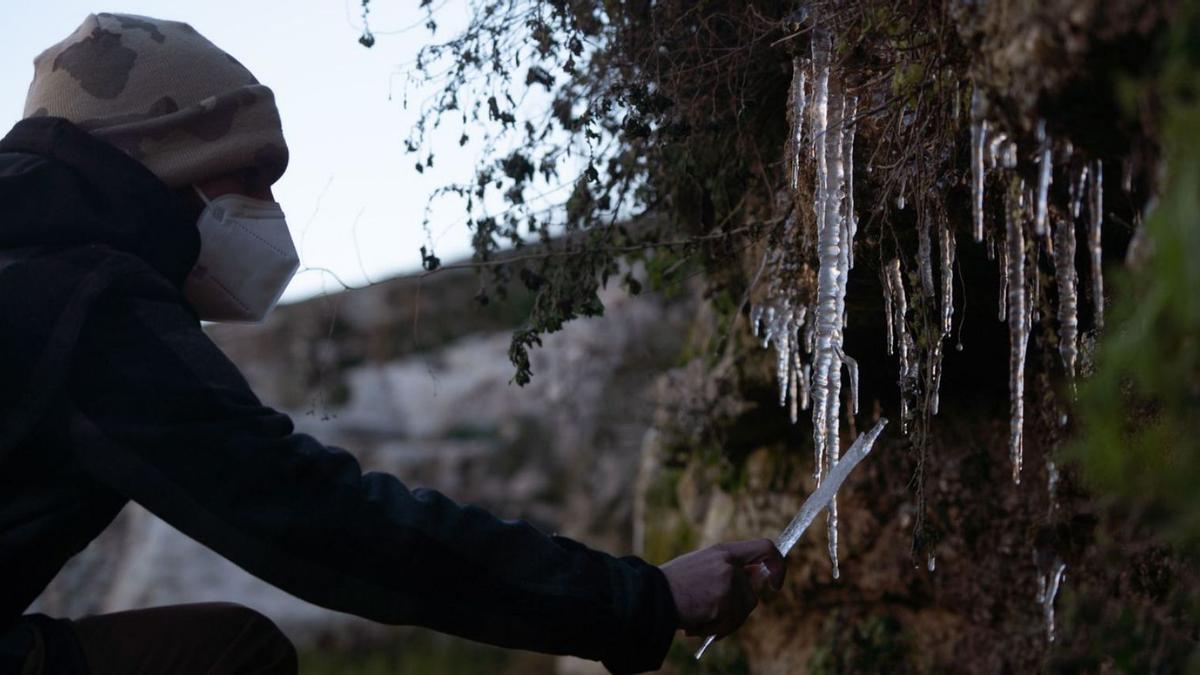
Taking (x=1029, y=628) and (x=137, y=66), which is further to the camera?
(x=1029, y=628)

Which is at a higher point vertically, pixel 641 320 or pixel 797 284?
pixel 797 284

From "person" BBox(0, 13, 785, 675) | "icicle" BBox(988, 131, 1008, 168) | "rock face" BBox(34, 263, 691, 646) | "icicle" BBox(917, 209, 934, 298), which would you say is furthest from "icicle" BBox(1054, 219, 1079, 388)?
"rock face" BBox(34, 263, 691, 646)

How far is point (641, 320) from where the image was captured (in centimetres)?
767

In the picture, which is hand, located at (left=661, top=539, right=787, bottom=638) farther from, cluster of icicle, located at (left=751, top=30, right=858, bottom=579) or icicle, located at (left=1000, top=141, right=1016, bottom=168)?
icicle, located at (left=1000, top=141, right=1016, bottom=168)

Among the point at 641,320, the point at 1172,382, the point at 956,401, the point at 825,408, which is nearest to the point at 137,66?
the point at 825,408

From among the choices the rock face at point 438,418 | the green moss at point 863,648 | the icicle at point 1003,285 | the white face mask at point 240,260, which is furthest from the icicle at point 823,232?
the rock face at point 438,418

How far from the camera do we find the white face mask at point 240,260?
2.52m

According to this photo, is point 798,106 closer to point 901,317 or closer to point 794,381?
point 901,317

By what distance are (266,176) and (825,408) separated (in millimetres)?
1299

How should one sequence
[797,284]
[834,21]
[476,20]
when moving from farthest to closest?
→ [476,20] < [797,284] < [834,21]

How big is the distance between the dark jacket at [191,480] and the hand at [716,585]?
0.05 meters

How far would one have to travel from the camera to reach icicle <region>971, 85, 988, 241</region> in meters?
1.95

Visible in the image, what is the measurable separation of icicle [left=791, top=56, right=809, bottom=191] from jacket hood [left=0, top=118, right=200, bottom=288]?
1.29m

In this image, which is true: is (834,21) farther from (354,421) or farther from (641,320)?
(354,421)
